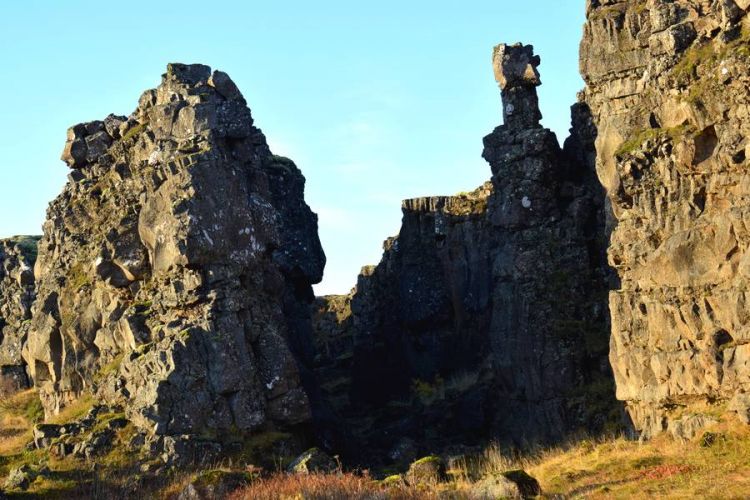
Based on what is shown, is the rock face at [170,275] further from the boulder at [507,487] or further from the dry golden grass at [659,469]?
the boulder at [507,487]

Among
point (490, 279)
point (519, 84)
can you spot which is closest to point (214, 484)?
point (519, 84)

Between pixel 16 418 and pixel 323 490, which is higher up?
pixel 16 418

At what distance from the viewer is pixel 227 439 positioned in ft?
129

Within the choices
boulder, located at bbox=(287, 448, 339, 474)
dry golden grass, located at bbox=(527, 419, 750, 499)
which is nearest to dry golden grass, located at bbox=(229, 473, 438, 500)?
dry golden grass, located at bbox=(527, 419, 750, 499)

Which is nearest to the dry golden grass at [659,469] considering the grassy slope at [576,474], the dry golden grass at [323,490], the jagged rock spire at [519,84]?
the grassy slope at [576,474]

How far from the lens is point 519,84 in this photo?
5175cm

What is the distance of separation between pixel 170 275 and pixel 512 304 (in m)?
16.3

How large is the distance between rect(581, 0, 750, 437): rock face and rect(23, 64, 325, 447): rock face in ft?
44.5

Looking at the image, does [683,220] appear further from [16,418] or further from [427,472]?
[16,418]

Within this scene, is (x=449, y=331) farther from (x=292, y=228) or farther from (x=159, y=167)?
(x=159, y=167)

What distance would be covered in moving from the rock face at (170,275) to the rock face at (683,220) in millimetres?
13555

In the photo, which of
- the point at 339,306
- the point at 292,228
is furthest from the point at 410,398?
the point at 339,306

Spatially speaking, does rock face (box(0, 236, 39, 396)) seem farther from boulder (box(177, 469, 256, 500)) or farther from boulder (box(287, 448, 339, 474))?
boulder (box(177, 469, 256, 500))

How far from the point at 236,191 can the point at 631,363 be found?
1738cm
